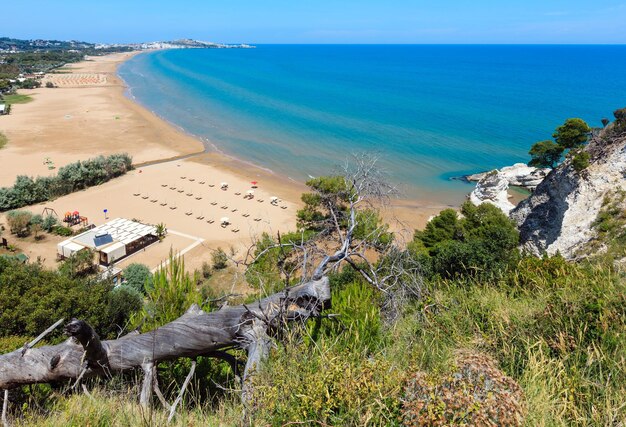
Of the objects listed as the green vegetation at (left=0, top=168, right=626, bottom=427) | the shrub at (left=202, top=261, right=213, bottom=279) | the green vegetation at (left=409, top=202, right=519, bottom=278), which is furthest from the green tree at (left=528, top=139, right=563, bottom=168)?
the shrub at (left=202, top=261, right=213, bottom=279)

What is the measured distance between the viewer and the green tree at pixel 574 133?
15.7m

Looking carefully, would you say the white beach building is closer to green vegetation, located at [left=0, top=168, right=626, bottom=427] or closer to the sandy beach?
the sandy beach

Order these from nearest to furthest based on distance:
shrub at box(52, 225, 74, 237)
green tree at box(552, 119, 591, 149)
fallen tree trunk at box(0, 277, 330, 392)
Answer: fallen tree trunk at box(0, 277, 330, 392) → green tree at box(552, 119, 591, 149) → shrub at box(52, 225, 74, 237)

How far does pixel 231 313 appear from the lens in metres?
4.00

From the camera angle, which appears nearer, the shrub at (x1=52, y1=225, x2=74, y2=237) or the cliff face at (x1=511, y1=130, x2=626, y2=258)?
the cliff face at (x1=511, y1=130, x2=626, y2=258)

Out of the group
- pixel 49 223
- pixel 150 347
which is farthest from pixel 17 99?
pixel 150 347

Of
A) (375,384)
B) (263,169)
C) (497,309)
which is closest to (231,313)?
(375,384)

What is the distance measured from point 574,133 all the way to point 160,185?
80.9 feet

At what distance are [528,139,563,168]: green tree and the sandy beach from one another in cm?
640

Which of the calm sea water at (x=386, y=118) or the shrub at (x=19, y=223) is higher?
Answer: the calm sea water at (x=386, y=118)

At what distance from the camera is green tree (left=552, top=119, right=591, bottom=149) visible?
1572 cm

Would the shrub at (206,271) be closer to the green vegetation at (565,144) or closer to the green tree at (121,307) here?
the green tree at (121,307)

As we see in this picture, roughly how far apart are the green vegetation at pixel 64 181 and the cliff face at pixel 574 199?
27106 mm

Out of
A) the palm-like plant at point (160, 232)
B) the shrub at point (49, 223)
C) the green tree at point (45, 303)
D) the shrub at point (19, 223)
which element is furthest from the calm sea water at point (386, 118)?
the green tree at point (45, 303)
